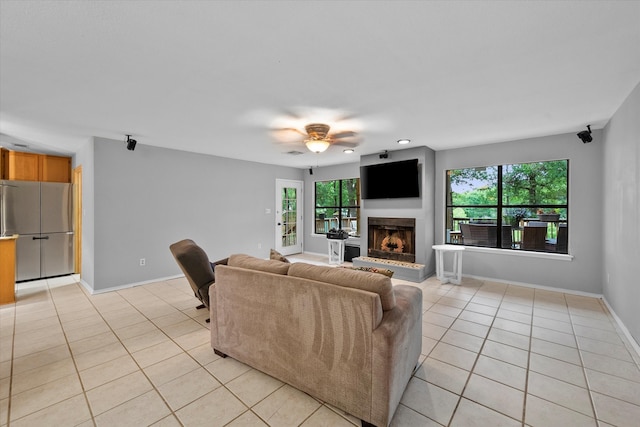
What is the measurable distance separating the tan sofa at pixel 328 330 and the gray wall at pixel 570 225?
133 inches

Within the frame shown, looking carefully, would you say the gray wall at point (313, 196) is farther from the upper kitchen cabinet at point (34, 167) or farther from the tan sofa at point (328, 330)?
the upper kitchen cabinet at point (34, 167)

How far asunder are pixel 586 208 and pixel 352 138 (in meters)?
3.53

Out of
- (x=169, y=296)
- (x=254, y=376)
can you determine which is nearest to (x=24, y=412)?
(x=254, y=376)

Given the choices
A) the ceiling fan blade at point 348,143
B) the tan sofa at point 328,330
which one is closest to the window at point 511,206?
the ceiling fan blade at point 348,143

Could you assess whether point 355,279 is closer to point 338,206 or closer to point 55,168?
point 338,206

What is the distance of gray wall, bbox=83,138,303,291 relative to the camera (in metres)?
4.24

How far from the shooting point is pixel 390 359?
5.07 ft

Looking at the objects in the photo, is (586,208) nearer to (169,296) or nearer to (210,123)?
(210,123)

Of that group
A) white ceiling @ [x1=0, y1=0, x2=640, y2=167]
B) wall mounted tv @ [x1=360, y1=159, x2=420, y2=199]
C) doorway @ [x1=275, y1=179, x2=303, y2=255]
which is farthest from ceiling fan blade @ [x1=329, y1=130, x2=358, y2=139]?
doorway @ [x1=275, y1=179, x2=303, y2=255]

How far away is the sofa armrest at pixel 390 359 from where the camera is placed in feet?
5.09

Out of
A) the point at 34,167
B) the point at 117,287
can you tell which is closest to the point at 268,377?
the point at 117,287

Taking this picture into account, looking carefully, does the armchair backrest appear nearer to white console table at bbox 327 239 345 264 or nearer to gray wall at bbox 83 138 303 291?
gray wall at bbox 83 138 303 291

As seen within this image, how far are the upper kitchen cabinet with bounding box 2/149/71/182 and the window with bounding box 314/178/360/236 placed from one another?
5.38m

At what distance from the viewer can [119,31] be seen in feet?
5.41
